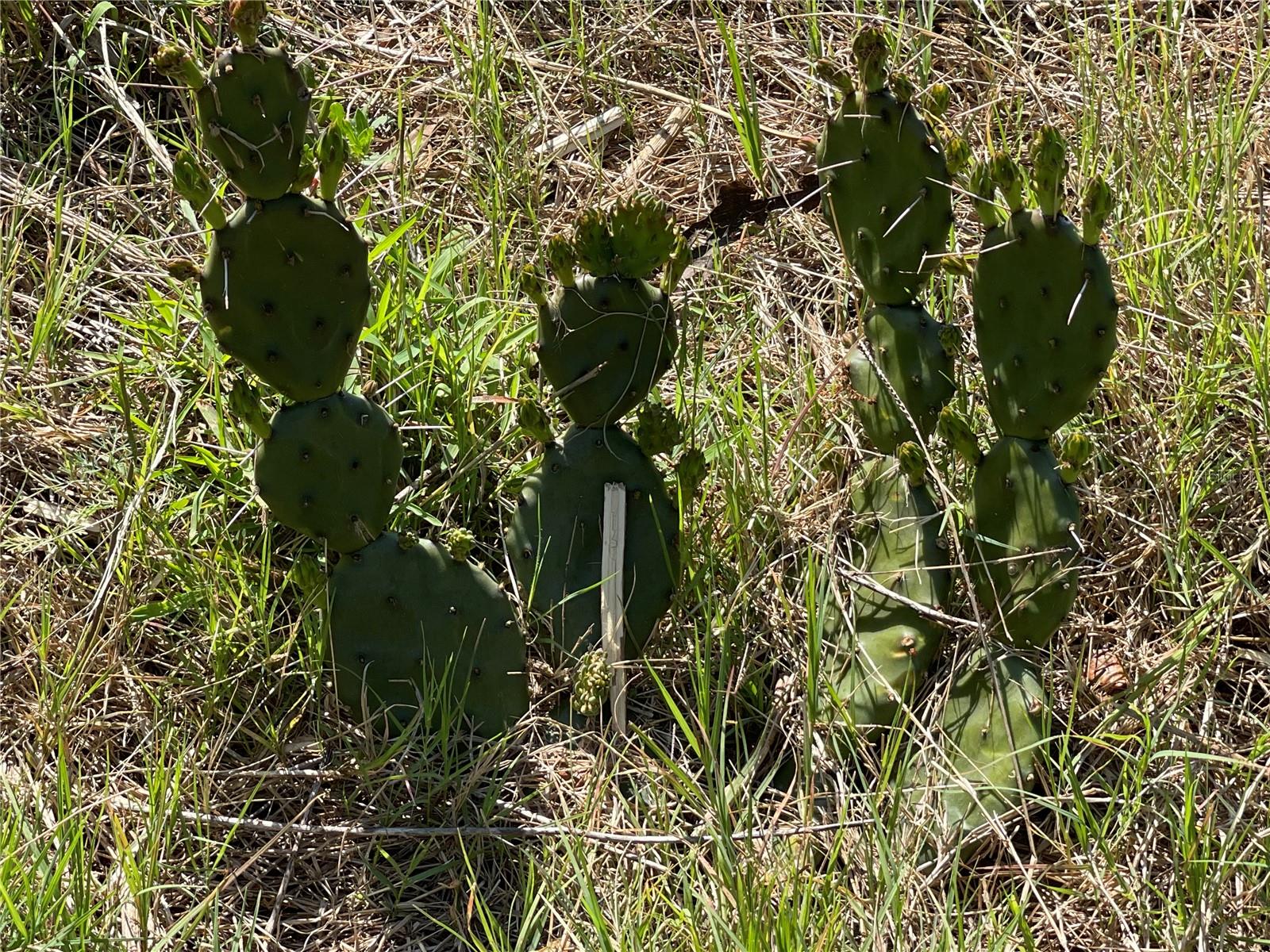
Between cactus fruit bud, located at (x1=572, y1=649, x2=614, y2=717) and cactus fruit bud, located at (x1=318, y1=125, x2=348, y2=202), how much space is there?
772 mm

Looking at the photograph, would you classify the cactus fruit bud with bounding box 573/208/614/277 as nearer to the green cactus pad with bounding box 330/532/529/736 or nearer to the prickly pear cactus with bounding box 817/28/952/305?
the prickly pear cactus with bounding box 817/28/952/305

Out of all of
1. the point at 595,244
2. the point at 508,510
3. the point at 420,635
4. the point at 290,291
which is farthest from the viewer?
the point at 508,510

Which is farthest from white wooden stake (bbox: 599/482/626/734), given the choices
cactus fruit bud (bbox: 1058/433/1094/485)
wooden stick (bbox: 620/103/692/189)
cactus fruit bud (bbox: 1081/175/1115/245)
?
wooden stick (bbox: 620/103/692/189)

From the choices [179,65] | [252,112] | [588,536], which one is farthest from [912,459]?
[179,65]

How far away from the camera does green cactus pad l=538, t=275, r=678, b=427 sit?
2129 millimetres

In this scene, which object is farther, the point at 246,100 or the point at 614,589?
the point at 614,589

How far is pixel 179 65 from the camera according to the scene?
183 cm

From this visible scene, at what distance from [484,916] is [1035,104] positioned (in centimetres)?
206

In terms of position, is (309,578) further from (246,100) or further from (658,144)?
(658,144)

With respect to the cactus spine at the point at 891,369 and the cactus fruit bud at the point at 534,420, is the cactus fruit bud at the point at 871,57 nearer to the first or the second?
the cactus spine at the point at 891,369

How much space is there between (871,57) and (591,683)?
100cm

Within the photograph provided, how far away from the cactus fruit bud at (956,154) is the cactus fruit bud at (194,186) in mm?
1048

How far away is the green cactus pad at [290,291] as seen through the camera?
1934 millimetres

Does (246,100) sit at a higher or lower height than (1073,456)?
higher
